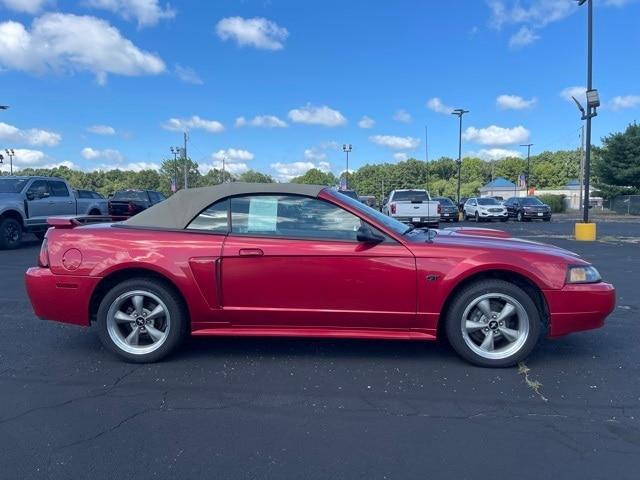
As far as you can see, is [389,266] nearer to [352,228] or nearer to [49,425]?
[352,228]

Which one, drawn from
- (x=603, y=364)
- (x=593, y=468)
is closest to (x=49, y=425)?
(x=593, y=468)

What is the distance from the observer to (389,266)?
4.17m

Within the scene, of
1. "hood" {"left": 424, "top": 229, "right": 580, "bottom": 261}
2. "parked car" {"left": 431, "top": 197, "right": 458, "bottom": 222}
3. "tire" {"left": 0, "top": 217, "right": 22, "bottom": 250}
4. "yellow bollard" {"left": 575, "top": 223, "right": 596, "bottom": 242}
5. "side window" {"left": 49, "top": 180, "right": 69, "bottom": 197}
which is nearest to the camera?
"hood" {"left": 424, "top": 229, "right": 580, "bottom": 261}

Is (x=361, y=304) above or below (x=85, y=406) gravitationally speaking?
above

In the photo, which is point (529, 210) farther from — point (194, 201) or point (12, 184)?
A: point (194, 201)

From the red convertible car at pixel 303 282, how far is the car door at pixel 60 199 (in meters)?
11.2

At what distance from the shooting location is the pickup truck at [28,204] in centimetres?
1323

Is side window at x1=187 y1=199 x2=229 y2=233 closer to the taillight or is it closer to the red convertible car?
the red convertible car

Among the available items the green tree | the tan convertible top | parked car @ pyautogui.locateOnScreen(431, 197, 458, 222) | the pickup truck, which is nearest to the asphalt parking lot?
the tan convertible top

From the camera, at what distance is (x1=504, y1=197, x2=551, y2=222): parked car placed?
107 feet

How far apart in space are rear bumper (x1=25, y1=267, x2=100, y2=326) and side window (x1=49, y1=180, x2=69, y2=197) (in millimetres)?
11386

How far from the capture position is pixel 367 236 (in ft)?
13.7

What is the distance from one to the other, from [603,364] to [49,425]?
4.25m

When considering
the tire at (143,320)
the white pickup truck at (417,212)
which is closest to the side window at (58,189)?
the white pickup truck at (417,212)
